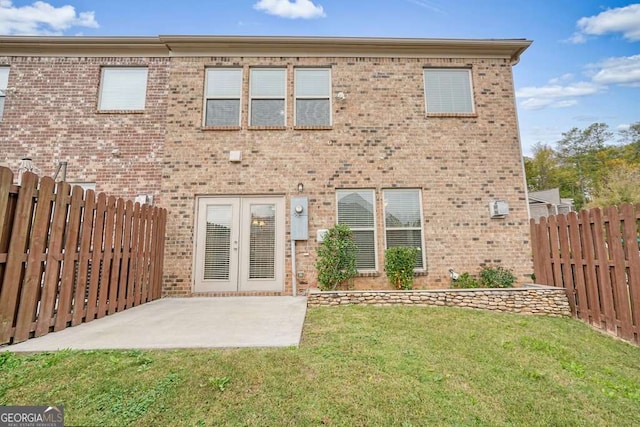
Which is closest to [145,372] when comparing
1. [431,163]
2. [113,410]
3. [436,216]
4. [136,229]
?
[113,410]

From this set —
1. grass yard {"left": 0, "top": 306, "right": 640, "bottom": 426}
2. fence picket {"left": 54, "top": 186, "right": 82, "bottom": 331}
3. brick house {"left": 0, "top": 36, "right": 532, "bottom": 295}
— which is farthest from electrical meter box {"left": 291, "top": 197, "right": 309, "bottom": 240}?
fence picket {"left": 54, "top": 186, "right": 82, "bottom": 331}

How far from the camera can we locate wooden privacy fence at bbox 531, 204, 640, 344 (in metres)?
3.99

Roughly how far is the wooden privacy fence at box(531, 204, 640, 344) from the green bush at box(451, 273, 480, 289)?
4.29 feet

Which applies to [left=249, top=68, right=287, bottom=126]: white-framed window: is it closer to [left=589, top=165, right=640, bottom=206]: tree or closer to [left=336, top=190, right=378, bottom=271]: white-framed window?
[left=336, top=190, right=378, bottom=271]: white-framed window

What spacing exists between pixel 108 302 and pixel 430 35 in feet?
30.7

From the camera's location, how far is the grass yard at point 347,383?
6.67 feet

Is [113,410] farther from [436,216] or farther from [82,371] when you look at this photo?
[436,216]

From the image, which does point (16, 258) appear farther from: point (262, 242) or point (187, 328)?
point (262, 242)

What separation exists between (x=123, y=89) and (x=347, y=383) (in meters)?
8.63

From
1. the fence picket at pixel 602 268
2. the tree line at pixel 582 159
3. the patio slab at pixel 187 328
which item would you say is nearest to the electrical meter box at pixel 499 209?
the fence picket at pixel 602 268

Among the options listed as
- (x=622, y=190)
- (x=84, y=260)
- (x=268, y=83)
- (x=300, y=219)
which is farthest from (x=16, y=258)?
(x=622, y=190)

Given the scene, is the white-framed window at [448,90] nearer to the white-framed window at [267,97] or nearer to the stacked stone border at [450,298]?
the white-framed window at [267,97]

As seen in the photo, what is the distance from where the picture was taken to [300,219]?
660 centimetres

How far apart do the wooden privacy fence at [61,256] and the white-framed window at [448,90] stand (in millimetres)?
7460
